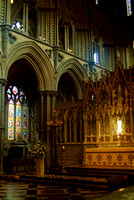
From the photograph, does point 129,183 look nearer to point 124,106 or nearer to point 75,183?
point 75,183

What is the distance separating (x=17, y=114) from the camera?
18438 mm

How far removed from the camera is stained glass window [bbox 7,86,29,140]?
17.9 metres

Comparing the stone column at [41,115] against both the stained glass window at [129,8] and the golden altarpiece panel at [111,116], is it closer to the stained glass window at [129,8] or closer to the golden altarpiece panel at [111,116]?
the golden altarpiece panel at [111,116]

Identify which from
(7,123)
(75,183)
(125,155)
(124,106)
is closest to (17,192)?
(75,183)

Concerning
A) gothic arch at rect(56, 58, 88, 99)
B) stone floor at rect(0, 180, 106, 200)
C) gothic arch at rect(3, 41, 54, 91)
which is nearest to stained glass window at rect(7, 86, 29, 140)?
gothic arch at rect(3, 41, 54, 91)

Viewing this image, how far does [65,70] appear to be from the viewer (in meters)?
17.4

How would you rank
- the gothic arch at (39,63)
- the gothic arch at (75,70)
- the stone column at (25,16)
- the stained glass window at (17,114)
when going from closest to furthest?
the gothic arch at (39,63), the stone column at (25,16), the gothic arch at (75,70), the stained glass window at (17,114)

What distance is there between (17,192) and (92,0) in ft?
60.8

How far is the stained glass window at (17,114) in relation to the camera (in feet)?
58.6

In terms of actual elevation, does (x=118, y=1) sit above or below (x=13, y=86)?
above

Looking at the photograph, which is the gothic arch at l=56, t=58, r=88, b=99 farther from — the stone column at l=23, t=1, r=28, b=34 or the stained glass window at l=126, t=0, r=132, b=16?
the stained glass window at l=126, t=0, r=132, b=16

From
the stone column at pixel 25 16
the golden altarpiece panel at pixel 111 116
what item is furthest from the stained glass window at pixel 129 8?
the golden altarpiece panel at pixel 111 116

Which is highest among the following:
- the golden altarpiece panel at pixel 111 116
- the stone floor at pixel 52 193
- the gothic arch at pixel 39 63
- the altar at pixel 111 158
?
the gothic arch at pixel 39 63

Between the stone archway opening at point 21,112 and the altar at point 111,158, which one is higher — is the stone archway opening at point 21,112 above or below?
above
